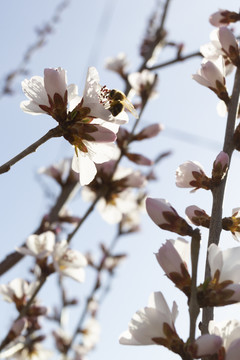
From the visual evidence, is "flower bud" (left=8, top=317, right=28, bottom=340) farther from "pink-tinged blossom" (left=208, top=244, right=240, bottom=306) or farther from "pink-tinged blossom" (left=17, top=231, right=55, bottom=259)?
"pink-tinged blossom" (left=208, top=244, right=240, bottom=306)

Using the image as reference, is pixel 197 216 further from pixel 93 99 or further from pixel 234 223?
pixel 93 99

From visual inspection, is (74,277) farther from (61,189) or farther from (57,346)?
(57,346)

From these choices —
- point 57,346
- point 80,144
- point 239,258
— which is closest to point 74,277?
point 80,144

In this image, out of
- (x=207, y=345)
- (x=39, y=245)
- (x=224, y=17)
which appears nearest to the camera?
(x=207, y=345)

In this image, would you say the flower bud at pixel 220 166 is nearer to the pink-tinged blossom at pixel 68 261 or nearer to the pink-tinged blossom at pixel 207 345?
the pink-tinged blossom at pixel 207 345

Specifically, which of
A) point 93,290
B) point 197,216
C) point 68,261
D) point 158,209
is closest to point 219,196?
point 197,216

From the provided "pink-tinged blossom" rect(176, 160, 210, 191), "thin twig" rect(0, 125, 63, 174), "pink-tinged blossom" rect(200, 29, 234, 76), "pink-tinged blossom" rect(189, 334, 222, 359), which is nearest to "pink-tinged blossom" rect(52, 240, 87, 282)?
"pink-tinged blossom" rect(176, 160, 210, 191)
